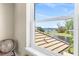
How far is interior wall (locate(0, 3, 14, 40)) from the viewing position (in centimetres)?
148

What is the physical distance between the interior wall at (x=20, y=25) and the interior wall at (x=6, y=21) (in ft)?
0.17

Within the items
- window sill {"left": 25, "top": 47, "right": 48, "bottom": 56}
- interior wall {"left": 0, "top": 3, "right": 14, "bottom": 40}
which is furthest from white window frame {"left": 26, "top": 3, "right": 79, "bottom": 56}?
interior wall {"left": 0, "top": 3, "right": 14, "bottom": 40}

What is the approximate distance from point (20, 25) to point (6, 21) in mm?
149

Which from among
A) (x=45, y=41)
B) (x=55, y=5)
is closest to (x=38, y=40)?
(x=45, y=41)

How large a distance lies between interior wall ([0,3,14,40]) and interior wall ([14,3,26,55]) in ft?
0.17

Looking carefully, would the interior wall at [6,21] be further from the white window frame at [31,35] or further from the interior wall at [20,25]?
the white window frame at [31,35]

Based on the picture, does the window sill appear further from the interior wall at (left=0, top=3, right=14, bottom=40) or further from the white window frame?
the interior wall at (left=0, top=3, right=14, bottom=40)

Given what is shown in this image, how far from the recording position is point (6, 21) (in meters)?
1.48

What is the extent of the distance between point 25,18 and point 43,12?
7.7 inches

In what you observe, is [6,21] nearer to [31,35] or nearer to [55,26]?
[31,35]

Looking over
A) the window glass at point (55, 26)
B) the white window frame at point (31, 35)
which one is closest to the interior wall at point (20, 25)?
the white window frame at point (31, 35)

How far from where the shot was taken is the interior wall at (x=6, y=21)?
58.3 inches

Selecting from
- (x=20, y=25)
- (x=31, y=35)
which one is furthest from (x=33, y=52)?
(x=20, y=25)

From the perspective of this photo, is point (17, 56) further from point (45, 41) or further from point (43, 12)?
point (43, 12)
